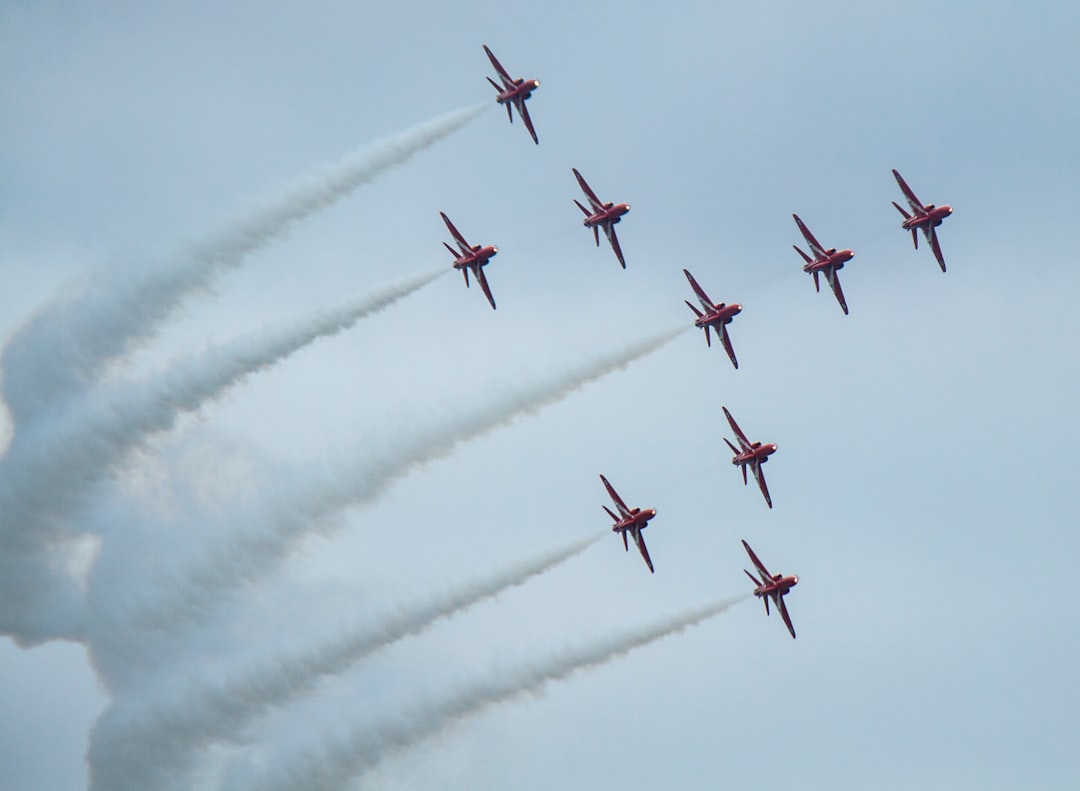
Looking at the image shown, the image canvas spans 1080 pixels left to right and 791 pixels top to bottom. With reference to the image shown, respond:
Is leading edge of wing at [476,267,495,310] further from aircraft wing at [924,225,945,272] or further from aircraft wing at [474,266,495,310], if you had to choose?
aircraft wing at [924,225,945,272]

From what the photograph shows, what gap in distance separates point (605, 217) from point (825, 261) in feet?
33.1

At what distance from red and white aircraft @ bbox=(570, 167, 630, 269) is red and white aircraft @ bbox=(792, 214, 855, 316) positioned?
25.9 feet

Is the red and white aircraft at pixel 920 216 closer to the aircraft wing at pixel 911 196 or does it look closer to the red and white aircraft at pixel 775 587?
the aircraft wing at pixel 911 196

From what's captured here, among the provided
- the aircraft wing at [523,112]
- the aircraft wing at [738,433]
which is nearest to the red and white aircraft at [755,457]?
the aircraft wing at [738,433]

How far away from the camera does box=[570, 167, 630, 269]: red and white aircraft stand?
69.4 m

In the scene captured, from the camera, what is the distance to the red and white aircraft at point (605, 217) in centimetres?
6944

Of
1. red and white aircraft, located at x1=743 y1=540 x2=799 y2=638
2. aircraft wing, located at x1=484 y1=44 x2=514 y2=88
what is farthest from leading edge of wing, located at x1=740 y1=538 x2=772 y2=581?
aircraft wing, located at x1=484 y1=44 x2=514 y2=88

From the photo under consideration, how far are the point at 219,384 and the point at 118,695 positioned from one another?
550 inches

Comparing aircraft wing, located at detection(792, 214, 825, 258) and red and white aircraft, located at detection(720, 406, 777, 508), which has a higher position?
aircraft wing, located at detection(792, 214, 825, 258)

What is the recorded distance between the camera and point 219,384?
6606cm

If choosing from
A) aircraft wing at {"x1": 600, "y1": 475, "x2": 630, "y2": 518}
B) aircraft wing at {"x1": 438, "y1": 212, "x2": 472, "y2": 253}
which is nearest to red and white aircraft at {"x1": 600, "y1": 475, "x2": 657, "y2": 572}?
aircraft wing at {"x1": 600, "y1": 475, "x2": 630, "y2": 518}

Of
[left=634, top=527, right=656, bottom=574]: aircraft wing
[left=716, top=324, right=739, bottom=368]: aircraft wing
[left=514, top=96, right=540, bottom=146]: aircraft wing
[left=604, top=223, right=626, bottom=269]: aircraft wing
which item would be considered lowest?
[left=634, top=527, right=656, bottom=574]: aircraft wing

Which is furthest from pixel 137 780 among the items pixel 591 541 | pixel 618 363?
pixel 618 363

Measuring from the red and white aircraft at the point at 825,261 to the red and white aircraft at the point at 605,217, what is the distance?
7883 mm
